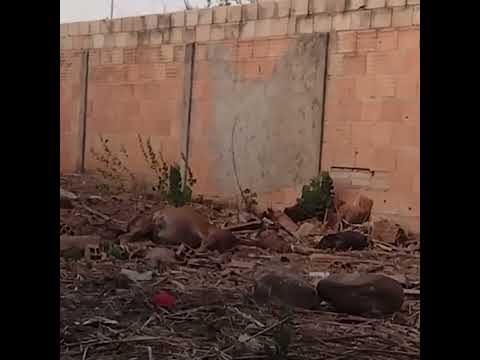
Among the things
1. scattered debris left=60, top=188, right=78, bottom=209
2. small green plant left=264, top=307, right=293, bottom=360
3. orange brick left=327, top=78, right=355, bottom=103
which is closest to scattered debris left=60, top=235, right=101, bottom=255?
scattered debris left=60, top=188, right=78, bottom=209

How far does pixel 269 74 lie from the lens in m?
3.45

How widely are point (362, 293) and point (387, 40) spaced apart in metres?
1.19

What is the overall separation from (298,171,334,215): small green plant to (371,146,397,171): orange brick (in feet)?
0.76

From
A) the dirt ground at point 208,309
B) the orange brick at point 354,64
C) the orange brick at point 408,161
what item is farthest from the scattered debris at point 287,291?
the orange brick at point 354,64

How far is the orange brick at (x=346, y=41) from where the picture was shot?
331 cm

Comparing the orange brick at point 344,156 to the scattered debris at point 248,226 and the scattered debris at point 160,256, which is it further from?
the scattered debris at point 160,256

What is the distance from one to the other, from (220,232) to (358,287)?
0.75m

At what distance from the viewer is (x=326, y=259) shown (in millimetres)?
3359

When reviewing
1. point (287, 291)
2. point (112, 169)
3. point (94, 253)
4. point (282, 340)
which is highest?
point (112, 169)

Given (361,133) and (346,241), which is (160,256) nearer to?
(346,241)

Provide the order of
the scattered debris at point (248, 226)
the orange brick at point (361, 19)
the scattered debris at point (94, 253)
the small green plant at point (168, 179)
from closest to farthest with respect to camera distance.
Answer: the orange brick at point (361, 19) → the scattered debris at point (248, 226) → the small green plant at point (168, 179) → the scattered debris at point (94, 253)

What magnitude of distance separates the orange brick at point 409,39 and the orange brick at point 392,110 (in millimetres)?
255

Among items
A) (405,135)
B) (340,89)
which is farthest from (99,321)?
(405,135)
